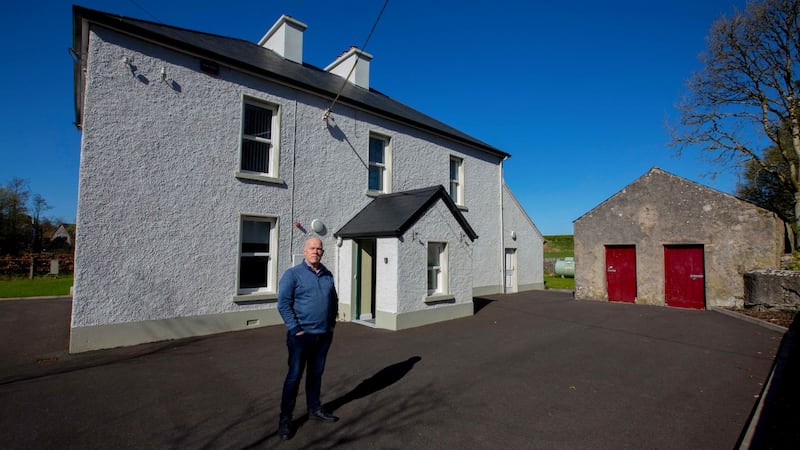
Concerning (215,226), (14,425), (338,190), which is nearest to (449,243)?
(338,190)

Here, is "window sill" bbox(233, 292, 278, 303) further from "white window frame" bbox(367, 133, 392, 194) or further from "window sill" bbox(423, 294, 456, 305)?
"white window frame" bbox(367, 133, 392, 194)

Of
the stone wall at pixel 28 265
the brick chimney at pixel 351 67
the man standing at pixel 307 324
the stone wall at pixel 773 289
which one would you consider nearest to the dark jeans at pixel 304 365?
the man standing at pixel 307 324

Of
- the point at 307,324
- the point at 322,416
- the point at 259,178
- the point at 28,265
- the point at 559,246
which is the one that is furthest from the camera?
the point at 559,246

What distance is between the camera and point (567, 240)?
44.7m

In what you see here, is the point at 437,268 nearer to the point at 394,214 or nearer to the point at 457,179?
the point at 394,214

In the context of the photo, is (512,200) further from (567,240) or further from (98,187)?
(567,240)

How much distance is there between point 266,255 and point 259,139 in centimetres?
288

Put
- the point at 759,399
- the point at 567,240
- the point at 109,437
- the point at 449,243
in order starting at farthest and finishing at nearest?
the point at 567,240 → the point at 449,243 → the point at 759,399 → the point at 109,437

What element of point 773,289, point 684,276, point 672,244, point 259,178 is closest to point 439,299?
point 259,178

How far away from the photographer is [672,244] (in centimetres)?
1326

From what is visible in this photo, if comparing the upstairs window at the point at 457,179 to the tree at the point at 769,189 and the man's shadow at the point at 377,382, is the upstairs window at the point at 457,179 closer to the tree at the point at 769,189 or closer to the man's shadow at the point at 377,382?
the man's shadow at the point at 377,382

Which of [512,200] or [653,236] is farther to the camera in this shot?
[512,200]

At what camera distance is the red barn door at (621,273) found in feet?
46.6

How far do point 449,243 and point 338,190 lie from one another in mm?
3501
